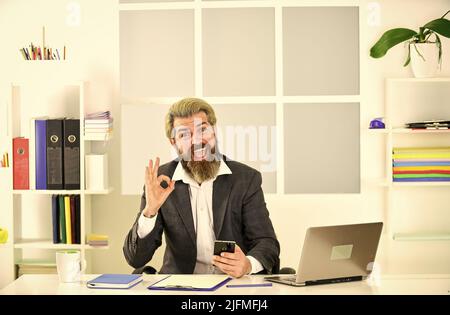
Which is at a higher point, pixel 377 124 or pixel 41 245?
pixel 377 124

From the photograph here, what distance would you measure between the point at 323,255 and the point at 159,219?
1.04 m

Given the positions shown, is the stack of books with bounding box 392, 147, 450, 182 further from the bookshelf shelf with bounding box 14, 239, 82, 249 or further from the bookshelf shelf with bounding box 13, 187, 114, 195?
the bookshelf shelf with bounding box 14, 239, 82, 249

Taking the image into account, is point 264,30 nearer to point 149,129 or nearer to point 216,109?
point 216,109

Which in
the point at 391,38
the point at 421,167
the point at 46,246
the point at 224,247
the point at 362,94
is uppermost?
the point at 391,38

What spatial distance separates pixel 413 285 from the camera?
3.21 m

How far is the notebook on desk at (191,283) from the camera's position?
10.3 feet

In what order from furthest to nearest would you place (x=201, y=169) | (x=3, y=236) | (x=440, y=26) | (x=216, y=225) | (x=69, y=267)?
(x=3, y=236) → (x=440, y=26) → (x=201, y=169) → (x=216, y=225) → (x=69, y=267)

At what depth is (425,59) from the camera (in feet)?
16.3

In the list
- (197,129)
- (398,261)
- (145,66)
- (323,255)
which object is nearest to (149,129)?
(145,66)

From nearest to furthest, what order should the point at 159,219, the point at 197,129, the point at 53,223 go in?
the point at 159,219 → the point at 197,129 → the point at 53,223

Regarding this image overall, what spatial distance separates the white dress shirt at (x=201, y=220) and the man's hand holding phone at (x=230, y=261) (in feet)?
1.43

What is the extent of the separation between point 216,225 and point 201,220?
0.30ft

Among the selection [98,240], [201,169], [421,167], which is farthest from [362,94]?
[98,240]

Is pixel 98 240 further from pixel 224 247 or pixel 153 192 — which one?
pixel 224 247
